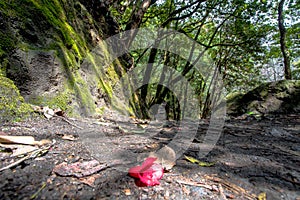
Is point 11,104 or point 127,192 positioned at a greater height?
point 11,104

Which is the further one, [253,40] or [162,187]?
[253,40]

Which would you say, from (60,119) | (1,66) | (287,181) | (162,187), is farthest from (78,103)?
(287,181)

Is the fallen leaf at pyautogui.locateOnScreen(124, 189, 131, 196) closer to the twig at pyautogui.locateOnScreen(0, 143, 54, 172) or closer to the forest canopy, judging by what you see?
the twig at pyautogui.locateOnScreen(0, 143, 54, 172)

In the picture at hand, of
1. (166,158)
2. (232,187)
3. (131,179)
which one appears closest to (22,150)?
(131,179)

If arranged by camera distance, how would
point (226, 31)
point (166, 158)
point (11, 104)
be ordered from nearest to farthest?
point (166, 158)
point (11, 104)
point (226, 31)

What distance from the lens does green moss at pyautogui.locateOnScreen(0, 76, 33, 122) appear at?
4.93 ft

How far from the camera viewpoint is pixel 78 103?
2.42 metres

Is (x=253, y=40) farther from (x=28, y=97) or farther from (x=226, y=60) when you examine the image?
(x=28, y=97)

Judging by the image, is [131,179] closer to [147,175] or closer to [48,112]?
[147,175]

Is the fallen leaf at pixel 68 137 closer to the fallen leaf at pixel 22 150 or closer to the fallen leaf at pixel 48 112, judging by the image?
the fallen leaf at pixel 22 150

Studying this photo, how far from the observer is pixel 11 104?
1.57 meters

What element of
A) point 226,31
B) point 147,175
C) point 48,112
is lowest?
point 147,175

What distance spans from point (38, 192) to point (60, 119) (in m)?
1.28

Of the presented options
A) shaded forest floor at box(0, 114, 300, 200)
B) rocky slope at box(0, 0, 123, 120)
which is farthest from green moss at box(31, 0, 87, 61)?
shaded forest floor at box(0, 114, 300, 200)
